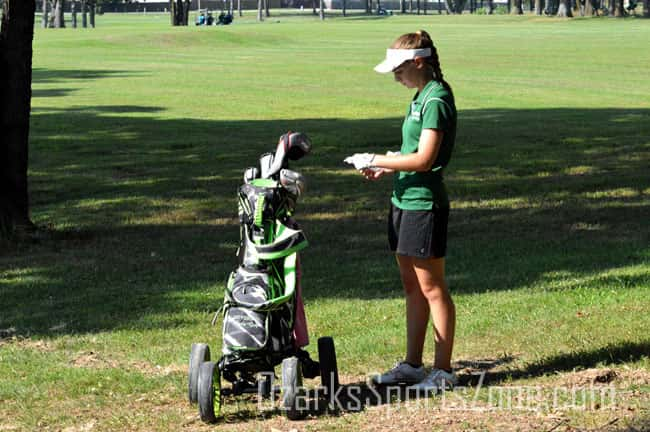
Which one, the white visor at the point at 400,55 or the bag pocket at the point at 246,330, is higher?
the white visor at the point at 400,55

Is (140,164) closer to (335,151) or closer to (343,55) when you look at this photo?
(335,151)

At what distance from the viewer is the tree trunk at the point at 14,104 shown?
13.8 meters

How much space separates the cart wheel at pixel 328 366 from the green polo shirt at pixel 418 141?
0.84m

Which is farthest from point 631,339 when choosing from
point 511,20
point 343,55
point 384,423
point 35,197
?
point 511,20

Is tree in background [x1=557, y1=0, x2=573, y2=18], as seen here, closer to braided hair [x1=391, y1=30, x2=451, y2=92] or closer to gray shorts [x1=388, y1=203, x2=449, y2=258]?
braided hair [x1=391, y1=30, x2=451, y2=92]

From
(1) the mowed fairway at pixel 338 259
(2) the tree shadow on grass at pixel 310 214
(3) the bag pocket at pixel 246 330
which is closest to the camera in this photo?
(3) the bag pocket at pixel 246 330

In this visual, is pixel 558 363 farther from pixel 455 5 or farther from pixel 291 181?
pixel 455 5

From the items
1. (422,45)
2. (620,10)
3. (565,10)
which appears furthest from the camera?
(620,10)

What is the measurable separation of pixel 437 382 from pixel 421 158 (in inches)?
49.4

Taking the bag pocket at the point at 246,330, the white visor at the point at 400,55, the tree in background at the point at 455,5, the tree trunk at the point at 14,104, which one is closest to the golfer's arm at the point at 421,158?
the white visor at the point at 400,55

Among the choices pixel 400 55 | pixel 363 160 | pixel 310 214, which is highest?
pixel 400 55

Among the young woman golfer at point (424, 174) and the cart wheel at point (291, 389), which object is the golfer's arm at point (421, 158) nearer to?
the young woman golfer at point (424, 174)

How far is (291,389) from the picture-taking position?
6.21m

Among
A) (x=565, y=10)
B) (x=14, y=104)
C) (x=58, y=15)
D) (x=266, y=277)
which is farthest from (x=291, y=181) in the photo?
(x=565, y=10)
